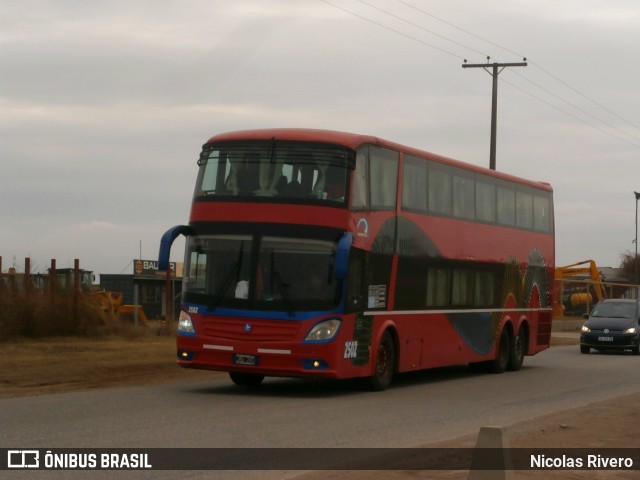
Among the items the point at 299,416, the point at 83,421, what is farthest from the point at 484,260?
the point at 83,421

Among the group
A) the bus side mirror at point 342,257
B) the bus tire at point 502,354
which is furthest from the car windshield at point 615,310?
the bus side mirror at point 342,257

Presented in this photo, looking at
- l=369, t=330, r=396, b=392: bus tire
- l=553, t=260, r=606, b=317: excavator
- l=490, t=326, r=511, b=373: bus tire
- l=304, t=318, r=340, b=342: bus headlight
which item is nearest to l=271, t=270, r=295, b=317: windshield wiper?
l=304, t=318, r=340, b=342: bus headlight

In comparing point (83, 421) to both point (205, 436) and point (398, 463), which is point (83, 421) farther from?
point (398, 463)

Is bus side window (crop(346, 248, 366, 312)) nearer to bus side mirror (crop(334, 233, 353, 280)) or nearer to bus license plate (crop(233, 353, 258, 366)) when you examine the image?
bus side mirror (crop(334, 233, 353, 280))

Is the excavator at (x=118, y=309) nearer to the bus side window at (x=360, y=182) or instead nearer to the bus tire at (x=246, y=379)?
the bus tire at (x=246, y=379)

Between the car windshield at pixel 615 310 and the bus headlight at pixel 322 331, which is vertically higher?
the car windshield at pixel 615 310

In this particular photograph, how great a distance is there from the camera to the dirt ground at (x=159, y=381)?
11297 millimetres

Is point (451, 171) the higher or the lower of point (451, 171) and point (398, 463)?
the higher

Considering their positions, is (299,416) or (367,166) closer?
(299,416)

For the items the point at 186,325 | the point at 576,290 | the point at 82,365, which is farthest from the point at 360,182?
the point at 576,290

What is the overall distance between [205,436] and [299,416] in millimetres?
2865

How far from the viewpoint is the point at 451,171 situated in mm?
24031

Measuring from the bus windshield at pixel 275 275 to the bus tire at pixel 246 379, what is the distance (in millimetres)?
2177

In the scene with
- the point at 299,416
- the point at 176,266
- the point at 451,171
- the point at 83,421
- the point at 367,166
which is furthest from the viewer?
the point at 176,266
